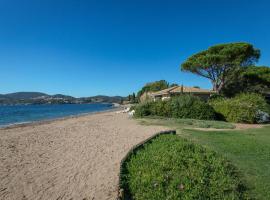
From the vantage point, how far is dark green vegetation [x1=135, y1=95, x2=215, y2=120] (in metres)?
20.6

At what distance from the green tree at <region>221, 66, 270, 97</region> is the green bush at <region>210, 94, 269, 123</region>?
1301cm

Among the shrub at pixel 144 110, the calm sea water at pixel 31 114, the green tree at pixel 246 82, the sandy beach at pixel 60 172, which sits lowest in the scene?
the sandy beach at pixel 60 172

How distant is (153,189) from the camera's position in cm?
481

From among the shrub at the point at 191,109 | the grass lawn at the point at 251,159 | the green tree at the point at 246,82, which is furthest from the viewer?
the green tree at the point at 246,82

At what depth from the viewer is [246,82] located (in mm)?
34969

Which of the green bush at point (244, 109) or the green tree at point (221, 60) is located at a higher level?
the green tree at point (221, 60)

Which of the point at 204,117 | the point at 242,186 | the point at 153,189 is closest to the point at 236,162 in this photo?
the point at 242,186

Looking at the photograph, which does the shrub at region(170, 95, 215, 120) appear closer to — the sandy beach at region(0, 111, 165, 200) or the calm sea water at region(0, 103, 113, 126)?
the sandy beach at region(0, 111, 165, 200)

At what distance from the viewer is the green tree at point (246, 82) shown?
1307 inches

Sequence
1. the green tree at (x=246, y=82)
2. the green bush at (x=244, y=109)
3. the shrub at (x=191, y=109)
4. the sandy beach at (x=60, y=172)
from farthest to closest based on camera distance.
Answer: the green tree at (x=246, y=82) → the shrub at (x=191, y=109) → the green bush at (x=244, y=109) → the sandy beach at (x=60, y=172)

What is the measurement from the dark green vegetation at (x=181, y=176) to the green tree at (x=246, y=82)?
93.1 feet

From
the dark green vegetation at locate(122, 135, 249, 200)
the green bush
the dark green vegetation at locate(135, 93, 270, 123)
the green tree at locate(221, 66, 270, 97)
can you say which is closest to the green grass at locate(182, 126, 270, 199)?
the dark green vegetation at locate(122, 135, 249, 200)

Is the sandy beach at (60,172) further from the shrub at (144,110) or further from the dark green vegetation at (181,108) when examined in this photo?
the shrub at (144,110)

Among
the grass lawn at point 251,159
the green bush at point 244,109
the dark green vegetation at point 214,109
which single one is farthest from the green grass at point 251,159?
the dark green vegetation at point 214,109
